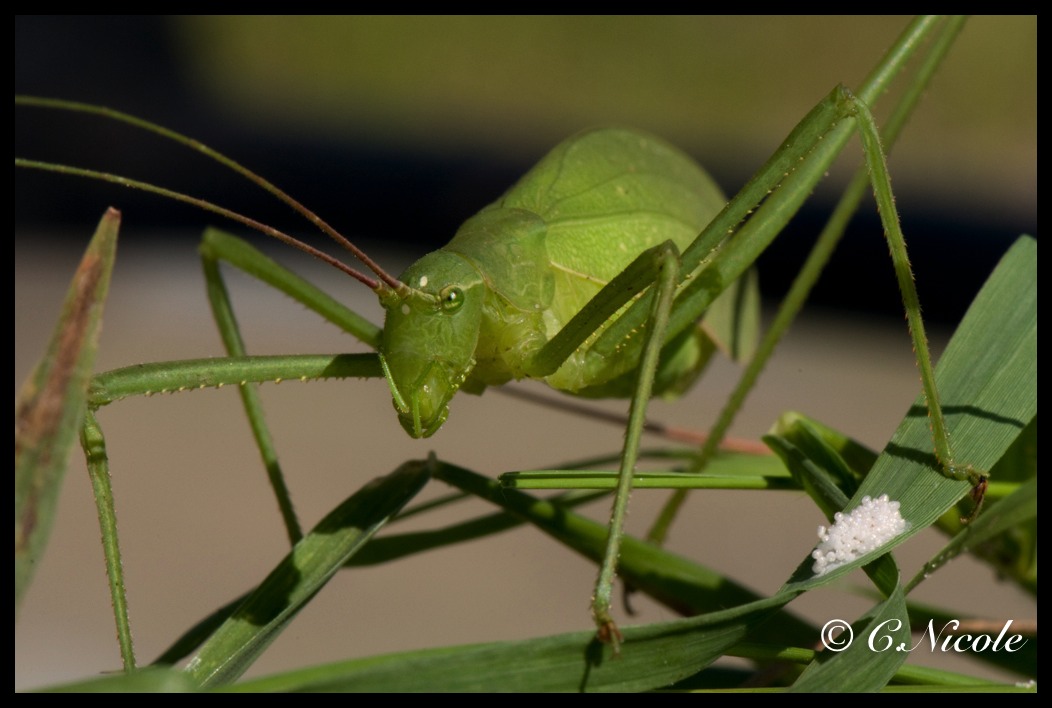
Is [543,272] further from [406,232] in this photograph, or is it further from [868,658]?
[406,232]

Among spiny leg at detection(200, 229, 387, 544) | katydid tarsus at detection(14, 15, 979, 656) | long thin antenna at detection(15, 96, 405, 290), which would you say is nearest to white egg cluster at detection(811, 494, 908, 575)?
katydid tarsus at detection(14, 15, 979, 656)

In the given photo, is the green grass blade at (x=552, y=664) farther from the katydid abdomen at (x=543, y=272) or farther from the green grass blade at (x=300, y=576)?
Answer: the katydid abdomen at (x=543, y=272)

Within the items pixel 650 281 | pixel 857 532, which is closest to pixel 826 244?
pixel 650 281

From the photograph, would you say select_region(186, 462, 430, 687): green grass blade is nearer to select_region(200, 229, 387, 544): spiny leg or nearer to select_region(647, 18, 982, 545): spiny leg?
select_region(200, 229, 387, 544): spiny leg

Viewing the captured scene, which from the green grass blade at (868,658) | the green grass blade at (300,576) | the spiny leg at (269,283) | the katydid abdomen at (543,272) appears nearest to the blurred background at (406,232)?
the spiny leg at (269,283)
